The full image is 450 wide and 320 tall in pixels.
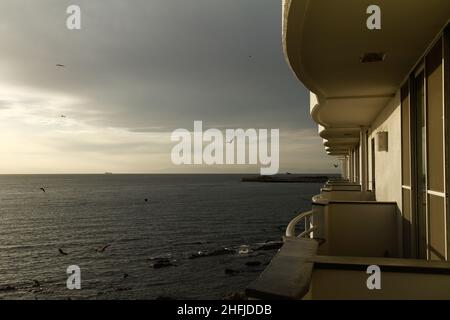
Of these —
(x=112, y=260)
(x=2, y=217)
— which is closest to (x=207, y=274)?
(x=112, y=260)

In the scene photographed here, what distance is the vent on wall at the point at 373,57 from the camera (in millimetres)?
5104

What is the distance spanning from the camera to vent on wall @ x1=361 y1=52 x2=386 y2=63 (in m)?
5.10

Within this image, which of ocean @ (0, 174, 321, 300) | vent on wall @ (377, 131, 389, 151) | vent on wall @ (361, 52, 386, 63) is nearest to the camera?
vent on wall @ (361, 52, 386, 63)

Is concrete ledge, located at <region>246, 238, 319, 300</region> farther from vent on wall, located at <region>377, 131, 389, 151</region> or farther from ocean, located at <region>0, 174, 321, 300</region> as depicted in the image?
ocean, located at <region>0, 174, 321, 300</region>

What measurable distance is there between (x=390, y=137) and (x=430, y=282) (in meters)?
5.40

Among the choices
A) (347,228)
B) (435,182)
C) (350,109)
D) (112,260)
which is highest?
(350,109)

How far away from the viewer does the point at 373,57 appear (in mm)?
5258

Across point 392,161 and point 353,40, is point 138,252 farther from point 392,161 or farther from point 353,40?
point 353,40

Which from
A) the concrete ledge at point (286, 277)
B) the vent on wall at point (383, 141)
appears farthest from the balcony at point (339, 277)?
the vent on wall at point (383, 141)

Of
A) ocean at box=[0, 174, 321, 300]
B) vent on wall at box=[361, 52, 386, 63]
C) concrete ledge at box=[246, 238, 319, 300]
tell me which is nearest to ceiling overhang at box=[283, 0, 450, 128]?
vent on wall at box=[361, 52, 386, 63]

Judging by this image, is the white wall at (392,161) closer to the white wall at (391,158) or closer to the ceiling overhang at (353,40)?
the white wall at (391,158)
